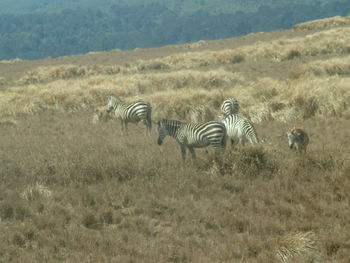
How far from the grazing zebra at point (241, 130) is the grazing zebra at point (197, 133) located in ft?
3.10

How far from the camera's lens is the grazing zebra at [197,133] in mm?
10250

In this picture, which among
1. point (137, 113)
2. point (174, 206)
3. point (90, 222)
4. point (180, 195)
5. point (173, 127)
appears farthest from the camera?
point (137, 113)

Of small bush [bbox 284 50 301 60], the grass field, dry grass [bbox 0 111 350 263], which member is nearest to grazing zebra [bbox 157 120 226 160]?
the grass field

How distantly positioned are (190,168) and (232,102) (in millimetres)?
6291

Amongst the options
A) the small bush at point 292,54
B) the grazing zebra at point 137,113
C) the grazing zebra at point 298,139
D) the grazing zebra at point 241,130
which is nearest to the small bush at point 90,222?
the grazing zebra at point 241,130

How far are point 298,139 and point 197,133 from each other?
2.25 metres

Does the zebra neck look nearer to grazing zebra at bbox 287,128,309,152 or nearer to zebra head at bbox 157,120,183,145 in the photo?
zebra head at bbox 157,120,183,145

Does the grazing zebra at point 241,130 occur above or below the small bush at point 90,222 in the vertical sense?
above

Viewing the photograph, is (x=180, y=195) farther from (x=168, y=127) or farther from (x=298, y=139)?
(x=298, y=139)

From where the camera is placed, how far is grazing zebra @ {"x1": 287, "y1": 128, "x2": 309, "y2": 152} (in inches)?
404

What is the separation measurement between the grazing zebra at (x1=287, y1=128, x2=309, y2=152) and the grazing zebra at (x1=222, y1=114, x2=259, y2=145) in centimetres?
84

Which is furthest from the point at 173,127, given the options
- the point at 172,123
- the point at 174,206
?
the point at 174,206

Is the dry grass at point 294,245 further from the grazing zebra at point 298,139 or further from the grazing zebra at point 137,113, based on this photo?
the grazing zebra at point 137,113

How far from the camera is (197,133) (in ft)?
34.1
